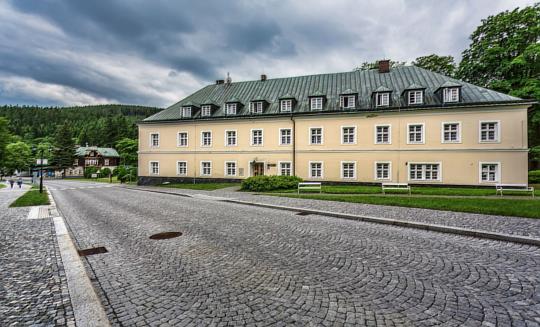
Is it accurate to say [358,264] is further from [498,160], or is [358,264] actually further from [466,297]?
[498,160]

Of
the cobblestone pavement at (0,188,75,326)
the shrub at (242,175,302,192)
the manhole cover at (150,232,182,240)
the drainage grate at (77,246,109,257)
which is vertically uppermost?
the shrub at (242,175,302,192)

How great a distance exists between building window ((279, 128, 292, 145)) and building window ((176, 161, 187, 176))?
11.9 meters

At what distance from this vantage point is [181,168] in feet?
101

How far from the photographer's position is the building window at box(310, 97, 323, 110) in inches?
1027

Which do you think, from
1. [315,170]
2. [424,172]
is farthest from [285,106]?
[424,172]

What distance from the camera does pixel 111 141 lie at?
9525 centimetres

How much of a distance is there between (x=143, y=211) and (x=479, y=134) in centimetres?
2534

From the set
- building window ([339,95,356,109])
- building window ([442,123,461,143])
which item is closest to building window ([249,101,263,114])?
building window ([339,95,356,109])

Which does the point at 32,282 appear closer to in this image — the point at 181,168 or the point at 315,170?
the point at 315,170

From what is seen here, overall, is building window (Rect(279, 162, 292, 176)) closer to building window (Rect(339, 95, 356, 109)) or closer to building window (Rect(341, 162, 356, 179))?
building window (Rect(341, 162, 356, 179))

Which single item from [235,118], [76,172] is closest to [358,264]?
[235,118]

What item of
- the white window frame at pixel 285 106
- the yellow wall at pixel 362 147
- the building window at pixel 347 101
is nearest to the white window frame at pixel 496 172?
the yellow wall at pixel 362 147

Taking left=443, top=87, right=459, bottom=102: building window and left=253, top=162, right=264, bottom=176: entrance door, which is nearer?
left=443, top=87, right=459, bottom=102: building window

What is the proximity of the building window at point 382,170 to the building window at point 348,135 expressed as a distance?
10.3 ft
